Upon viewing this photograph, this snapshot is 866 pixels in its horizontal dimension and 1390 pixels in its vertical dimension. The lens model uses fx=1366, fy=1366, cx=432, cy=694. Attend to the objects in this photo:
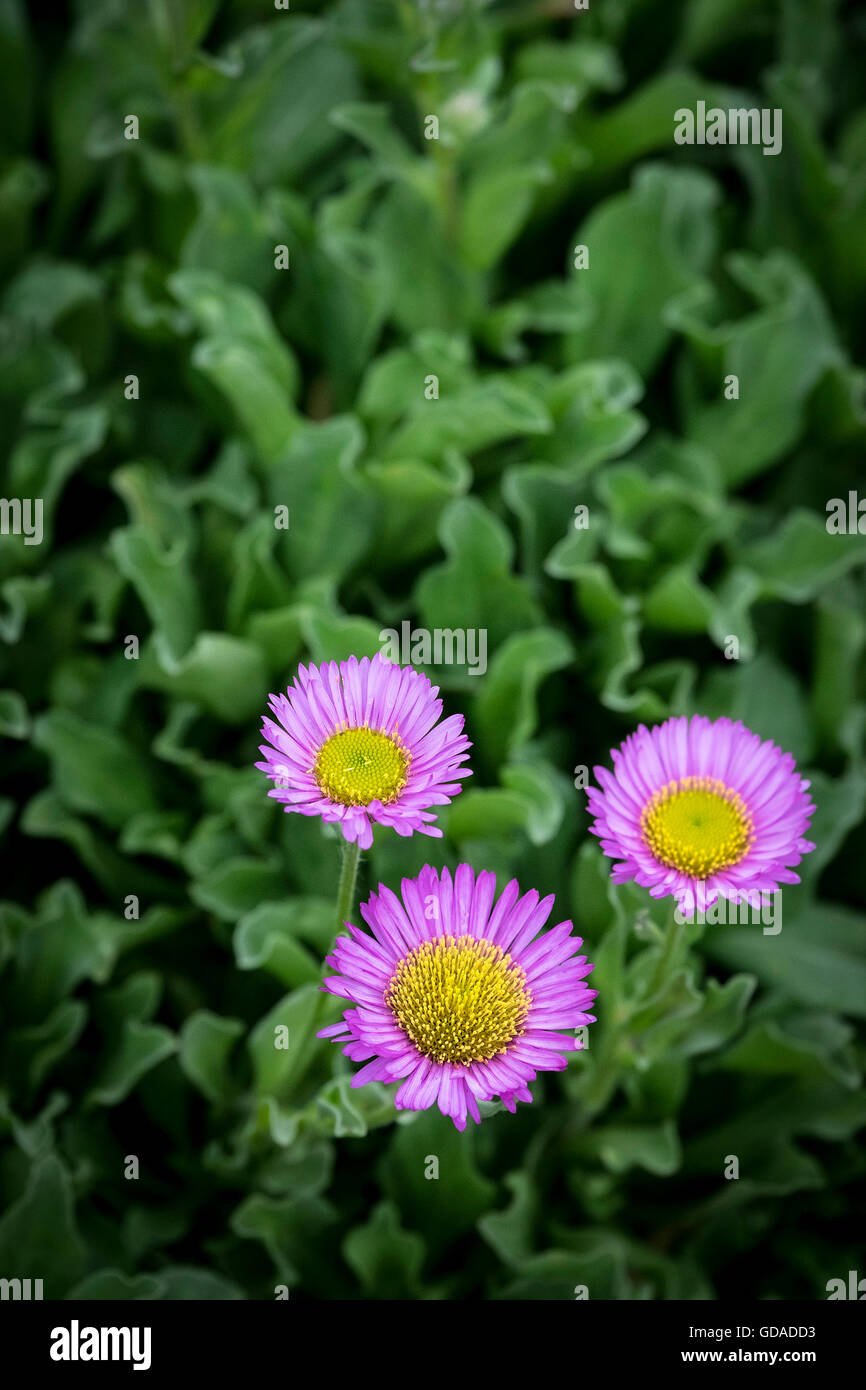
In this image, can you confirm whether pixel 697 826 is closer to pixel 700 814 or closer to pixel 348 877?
pixel 700 814

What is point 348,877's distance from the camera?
27.9 inches

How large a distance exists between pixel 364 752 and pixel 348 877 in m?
0.10

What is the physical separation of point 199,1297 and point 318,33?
1248 millimetres

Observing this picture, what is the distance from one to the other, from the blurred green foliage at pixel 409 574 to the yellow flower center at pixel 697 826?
0.55ft

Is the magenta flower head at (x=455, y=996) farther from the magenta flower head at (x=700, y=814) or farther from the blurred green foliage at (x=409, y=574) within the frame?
the blurred green foliage at (x=409, y=574)

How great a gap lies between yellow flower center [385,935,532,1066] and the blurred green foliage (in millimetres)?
232

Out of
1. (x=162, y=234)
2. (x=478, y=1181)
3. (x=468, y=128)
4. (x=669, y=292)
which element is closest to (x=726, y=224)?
(x=669, y=292)

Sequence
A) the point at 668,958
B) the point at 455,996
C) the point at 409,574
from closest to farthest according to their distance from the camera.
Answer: the point at 455,996
the point at 668,958
the point at 409,574

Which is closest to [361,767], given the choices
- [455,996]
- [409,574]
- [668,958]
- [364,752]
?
[364,752]

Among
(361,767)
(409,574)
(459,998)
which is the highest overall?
(409,574)

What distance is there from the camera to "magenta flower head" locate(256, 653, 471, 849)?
623 mm

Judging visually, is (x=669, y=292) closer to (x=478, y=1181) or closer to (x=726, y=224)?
(x=726, y=224)

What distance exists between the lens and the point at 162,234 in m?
1.57
